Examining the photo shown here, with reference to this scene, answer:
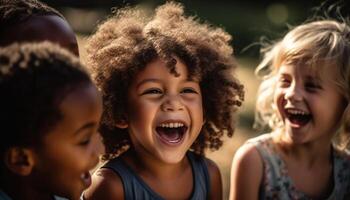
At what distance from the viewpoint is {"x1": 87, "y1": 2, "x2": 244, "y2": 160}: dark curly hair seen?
3.21m

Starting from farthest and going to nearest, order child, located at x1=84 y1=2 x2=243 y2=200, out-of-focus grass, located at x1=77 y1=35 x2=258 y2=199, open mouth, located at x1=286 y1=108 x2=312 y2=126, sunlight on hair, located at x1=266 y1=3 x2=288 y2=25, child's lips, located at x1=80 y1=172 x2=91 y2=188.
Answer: sunlight on hair, located at x1=266 y1=3 x2=288 y2=25 → out-of-focus grass, located at x1=77 y1=35 x2=258 y2=199 → open mouth, located at x1=286 y1=108 x2=312 y2=126 → child, located at x1=84 y1=2 x2=243 y2=200 → child's lips, located at x1=80 y1=172 x2=91 y2=188

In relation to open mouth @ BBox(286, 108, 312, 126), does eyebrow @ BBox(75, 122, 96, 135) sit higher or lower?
lower

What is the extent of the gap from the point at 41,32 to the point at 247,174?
1379 mm

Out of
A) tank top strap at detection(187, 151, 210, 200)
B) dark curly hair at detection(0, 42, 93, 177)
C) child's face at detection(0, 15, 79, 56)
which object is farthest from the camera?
tank top strap at detection(187, 151, 210, 200)

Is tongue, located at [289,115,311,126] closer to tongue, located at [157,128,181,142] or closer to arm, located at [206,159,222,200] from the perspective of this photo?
arm, located at [206,159,222,200]

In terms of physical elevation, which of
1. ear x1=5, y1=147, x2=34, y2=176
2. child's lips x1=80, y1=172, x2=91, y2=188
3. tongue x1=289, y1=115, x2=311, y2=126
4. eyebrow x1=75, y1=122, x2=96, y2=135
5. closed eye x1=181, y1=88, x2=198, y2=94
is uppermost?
closed eye x1=181, y1=88, x2=198, y2=94

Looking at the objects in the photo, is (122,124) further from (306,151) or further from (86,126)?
(306,151)

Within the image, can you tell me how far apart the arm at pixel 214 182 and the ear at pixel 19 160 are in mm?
1275

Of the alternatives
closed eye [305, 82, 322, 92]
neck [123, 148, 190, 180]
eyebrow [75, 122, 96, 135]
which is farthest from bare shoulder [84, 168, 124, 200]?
closed eye [305, 82, 322, 92]

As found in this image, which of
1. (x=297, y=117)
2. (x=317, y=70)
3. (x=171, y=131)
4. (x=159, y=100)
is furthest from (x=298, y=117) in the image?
(x=159, y=100)

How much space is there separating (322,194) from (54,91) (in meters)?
1.91

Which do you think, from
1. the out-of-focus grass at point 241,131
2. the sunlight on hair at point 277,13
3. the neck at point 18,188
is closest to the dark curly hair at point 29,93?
the neck at point 18,188

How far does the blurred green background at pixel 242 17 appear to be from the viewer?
25.7 ft

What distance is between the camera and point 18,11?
319 cm
